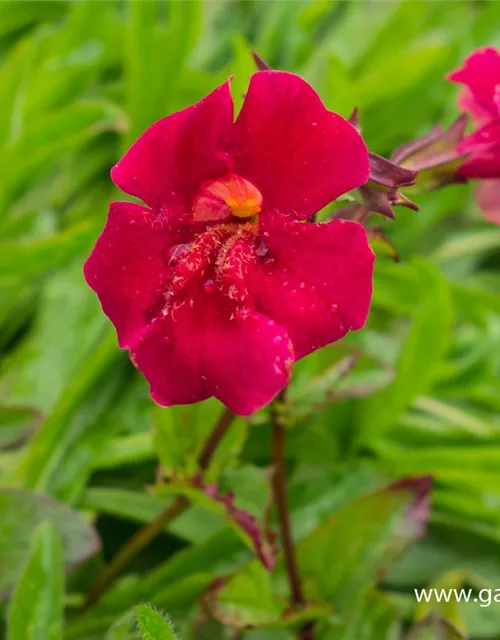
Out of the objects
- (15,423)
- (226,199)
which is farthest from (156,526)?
(226,199)

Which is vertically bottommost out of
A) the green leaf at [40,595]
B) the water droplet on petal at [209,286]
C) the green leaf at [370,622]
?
the green leaf at [370,622]

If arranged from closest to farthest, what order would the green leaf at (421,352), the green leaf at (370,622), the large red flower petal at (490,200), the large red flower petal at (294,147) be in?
1. the large red flower petal at (294,147)
2. the large red flower petal at (490,200)
3. the green leaf at (370,622)
4. the green leaf at (421,352)

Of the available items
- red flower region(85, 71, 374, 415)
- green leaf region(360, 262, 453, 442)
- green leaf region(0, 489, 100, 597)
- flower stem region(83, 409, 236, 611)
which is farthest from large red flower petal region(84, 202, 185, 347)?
green leaf region(360, 262, 453, 442)

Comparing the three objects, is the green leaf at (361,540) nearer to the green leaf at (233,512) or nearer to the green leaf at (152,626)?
the green leaf at (233,512)

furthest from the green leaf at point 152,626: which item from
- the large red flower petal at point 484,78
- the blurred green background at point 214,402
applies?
the large red flower petal at point 484,78

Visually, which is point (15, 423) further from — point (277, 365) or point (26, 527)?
point (277, 365)

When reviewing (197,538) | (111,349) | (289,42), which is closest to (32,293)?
(111,349)
